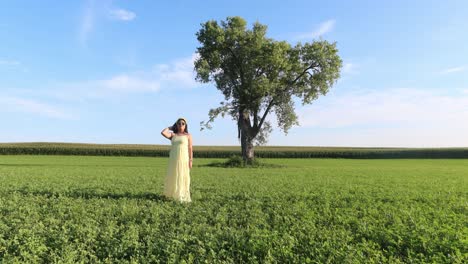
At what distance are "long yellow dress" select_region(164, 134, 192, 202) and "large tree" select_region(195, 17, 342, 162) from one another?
28.2 meters

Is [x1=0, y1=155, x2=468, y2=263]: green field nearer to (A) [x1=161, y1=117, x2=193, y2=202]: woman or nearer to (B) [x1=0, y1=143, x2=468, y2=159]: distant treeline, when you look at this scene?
(A) [x1=161, y1=117, x2=193, y2=202]: woman

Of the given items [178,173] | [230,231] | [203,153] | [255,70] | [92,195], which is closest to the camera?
[230,231]

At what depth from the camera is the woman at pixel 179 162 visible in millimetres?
12977

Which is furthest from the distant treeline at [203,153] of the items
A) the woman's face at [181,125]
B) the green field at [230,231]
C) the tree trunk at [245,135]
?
the green field at [230,231]

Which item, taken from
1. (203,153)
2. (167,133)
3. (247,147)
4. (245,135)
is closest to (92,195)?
(167,133)

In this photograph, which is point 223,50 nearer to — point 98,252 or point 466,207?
point 466,207

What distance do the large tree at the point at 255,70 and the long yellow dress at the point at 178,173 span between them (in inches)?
1111

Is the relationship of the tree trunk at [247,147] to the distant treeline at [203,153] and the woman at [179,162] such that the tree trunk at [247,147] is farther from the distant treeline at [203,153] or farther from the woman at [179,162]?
the woman at [179,162]

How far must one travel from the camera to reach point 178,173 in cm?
1308

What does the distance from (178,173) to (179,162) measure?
0.39 meters

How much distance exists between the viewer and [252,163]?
138 ft

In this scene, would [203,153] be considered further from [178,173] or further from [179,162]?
[178,173]

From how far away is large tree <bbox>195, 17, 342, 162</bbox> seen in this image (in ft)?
137

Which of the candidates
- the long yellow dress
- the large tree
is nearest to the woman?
the long yellow dress
